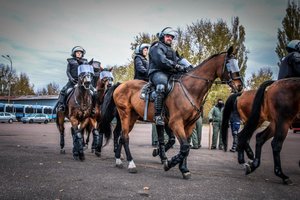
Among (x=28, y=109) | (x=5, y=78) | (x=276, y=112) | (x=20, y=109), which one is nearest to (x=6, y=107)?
(x=20, y=109)

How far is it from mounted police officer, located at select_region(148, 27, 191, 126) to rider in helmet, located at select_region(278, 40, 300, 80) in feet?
8.36

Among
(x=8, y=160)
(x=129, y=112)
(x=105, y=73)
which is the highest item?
(x=105, y=73)

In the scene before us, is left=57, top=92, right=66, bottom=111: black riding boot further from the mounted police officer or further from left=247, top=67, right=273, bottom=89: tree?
left=247, top=67, right=273, bottom=89: tree

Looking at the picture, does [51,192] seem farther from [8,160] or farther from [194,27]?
[194,27]

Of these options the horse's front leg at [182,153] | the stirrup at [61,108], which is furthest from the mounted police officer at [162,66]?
the stirrup at [61,108]

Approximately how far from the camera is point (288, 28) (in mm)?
38438

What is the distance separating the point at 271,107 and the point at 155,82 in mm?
2529

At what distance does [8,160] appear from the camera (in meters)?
7.80

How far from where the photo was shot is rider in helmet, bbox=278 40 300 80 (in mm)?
7355

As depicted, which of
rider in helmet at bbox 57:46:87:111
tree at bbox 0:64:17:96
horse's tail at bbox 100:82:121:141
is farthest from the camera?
tree at bbox 0:64:17:96

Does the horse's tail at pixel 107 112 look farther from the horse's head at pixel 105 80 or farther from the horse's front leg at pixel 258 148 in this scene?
the horse's front leg at pixel 258 148

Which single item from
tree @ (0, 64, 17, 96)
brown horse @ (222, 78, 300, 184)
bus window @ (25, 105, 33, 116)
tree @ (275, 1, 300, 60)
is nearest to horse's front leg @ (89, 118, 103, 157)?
brown horse @ (222, 78, 300, 184)

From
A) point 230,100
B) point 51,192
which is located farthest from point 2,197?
point 230,100

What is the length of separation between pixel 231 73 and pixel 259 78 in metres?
56.0
